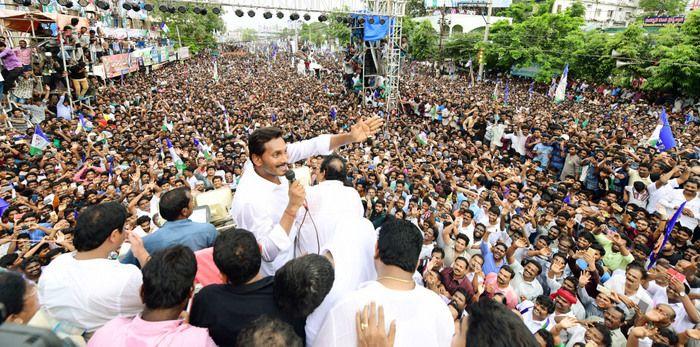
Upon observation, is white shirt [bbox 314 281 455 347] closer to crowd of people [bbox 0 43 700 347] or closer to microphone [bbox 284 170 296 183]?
crowd of people [bbox 0 43 700 347]

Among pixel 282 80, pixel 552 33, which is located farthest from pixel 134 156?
pixel 552 33

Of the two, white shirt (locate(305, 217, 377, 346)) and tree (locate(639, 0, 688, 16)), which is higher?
tree (locate(639, 0, 688, 16))

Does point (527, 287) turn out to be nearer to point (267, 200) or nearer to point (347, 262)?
point (347, 262)

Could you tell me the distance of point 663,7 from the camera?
3947 centimetres

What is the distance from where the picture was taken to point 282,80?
23.3 meters

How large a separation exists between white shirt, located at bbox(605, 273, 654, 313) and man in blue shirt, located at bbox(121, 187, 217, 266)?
3.70m

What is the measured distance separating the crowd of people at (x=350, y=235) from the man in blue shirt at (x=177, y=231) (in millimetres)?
12

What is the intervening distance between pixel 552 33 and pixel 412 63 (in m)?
15.8

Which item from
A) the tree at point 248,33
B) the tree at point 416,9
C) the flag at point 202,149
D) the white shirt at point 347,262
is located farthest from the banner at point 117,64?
the tree at point 248,33

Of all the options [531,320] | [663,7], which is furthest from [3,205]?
[663,7]

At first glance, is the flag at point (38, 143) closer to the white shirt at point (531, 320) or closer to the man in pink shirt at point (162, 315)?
the man in pink shirt at point (162, 315)

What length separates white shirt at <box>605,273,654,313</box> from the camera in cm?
332

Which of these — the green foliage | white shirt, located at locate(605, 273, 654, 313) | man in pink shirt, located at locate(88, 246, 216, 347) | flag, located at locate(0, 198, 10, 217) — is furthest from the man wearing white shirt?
the green foliage

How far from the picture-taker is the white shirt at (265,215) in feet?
5.64
